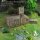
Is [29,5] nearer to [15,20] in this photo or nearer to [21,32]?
[15,20]

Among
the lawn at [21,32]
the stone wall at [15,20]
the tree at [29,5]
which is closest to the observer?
the lawn at [21,32]

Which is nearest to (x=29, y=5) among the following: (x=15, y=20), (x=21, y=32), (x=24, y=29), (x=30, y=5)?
(x=30, y=5)

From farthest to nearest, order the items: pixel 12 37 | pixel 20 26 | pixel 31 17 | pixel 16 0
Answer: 1. pixel 16 0
2. pixel 31 17
3. pixel 20 26
4. pixel 12 37

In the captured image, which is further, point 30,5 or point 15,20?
point 30,5

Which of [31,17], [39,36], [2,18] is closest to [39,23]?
[31,17]

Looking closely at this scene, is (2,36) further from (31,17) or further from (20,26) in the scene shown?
(31,17)

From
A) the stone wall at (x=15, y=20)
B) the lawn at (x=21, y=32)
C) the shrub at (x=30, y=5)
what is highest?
the shrub at (x=30, y=5)

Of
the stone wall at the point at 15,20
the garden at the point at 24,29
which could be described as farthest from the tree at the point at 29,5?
the stone wall at the point at 15,20

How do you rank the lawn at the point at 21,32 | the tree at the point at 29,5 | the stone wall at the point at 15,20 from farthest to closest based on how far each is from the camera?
the tree at the point at 29,5, the stone wall at the point at 15,20, the lawn at the point at 21,32

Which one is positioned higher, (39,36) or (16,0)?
(16,0)

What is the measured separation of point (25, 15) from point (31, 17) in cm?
28

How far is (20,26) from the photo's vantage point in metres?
6.79

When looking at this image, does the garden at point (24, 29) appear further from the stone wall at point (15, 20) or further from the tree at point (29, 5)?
the stone wall at point (15, 20)

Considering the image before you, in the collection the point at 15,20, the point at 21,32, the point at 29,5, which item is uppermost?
the point at 29,5
